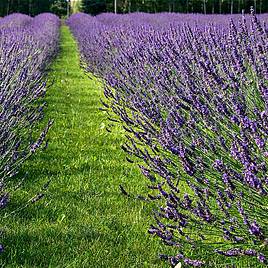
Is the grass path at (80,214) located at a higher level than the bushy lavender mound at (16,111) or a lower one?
lower

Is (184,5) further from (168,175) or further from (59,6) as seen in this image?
(168,175)

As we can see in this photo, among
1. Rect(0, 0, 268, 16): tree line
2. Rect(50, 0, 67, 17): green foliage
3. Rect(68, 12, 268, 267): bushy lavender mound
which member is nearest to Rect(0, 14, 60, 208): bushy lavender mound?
Rect(68, 12, 268, 267): bushy lavender mound

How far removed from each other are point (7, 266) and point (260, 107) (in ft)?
4.69

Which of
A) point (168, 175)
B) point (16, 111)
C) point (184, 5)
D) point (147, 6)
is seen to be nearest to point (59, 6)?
point (147, 6)

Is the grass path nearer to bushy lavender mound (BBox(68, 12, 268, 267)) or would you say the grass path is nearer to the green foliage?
bushy lavender mound (BBox(68, 12, 268, 267))

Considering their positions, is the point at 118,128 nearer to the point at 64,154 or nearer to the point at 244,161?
the point at 64,154

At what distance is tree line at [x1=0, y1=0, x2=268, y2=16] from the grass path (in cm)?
2500

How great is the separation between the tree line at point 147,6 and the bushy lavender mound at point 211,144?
25723 millimetres

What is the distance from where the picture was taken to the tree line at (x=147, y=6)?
32.2m

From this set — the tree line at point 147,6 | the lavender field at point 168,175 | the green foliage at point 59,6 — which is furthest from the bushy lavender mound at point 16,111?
the green foliage at point 59,6

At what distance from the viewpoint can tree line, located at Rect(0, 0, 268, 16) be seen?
32.2 metres

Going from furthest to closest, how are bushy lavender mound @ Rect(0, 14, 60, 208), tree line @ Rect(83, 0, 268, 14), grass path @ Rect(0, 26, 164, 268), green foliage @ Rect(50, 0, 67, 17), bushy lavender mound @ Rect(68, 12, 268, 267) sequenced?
green foliage @ Rect(50, 0, 67, 17)
tree line @ Rect(83, 0, 268, 14)
bushy lavender mound @ Rect(0, 14, 60, 208)
grass path @ Rect(0, 26, 164, 268)
bushy lavender mound @ Rect(68, 12, 268, 267)

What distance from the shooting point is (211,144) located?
2260 mm

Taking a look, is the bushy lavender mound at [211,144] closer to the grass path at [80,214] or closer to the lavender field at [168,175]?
the lavender field at [168,175]
